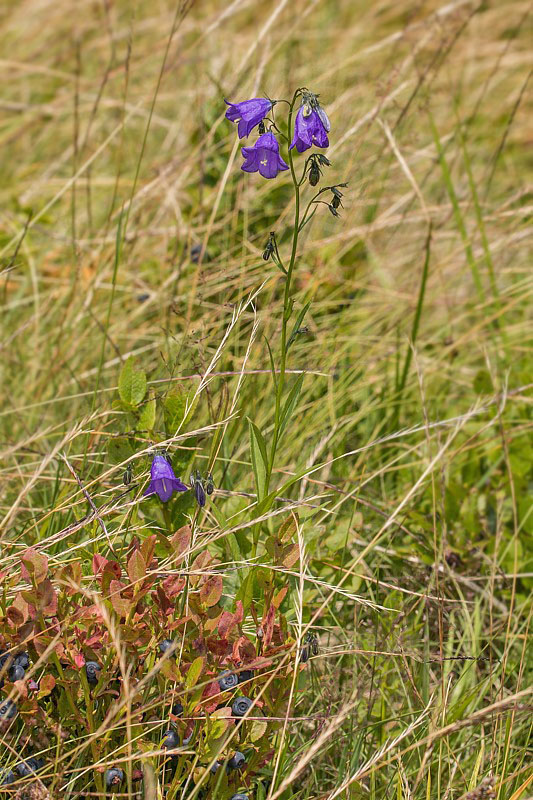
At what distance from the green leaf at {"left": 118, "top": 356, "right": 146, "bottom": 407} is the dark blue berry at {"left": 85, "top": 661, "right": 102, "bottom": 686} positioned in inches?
23.0

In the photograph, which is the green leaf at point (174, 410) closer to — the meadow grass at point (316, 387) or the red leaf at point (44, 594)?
the meadow grass at point (316, 387)

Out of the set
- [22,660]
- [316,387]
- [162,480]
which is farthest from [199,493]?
[316,387]

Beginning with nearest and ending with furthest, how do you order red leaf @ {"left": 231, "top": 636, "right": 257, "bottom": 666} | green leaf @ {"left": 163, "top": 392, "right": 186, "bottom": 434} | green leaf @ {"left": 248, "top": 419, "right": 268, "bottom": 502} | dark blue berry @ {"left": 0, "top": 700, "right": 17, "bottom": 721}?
1. dark blue berry @ {"left": 0, "top": 700, "right": 17, "bottom": 721}
2. red leaf @ {"left": 231, "top": 636, "right": 257, "bottom": 666}
3. green leaf @ {"left": 248, "top": 419, "right": 268, "bottom": 502}
4. green leaf @ {"left": 163, "top": 392, "right": 186, "bottom": 434}

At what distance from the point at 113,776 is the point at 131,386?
2.61ft

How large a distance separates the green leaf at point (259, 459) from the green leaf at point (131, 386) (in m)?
0.31

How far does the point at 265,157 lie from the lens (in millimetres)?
1631

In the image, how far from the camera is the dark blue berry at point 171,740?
4.93 feet

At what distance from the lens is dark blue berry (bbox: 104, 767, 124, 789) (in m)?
1.48

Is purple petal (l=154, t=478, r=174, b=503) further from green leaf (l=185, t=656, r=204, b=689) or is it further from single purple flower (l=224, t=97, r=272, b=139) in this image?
single purple flower (l=224, t=97, r=272, b=139)

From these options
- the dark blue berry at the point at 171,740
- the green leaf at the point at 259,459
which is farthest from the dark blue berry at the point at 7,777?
the green leaf at the point at 259,459

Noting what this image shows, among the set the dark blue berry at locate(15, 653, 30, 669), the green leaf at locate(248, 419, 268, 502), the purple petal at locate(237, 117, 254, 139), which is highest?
the purple petal at locate(237, 117, 254, 139)

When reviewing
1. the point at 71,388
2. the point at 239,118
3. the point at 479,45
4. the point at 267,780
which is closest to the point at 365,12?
the point at 479,45

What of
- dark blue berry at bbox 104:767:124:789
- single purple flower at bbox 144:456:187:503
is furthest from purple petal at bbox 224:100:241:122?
dark blue berry at bbox 104:767:124:789

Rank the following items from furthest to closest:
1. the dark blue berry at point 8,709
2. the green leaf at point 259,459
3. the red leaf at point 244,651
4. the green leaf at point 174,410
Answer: the green leaf at point 174,410 < the green leaf at point 259,459 < the red leaf at point 244,651 < the dark blue berry at point 8,709
